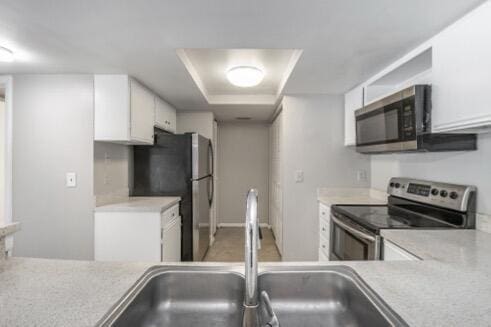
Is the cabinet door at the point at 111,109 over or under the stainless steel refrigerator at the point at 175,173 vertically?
over

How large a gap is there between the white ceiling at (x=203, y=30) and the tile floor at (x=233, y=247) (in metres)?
2.37

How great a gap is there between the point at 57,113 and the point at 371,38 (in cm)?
247

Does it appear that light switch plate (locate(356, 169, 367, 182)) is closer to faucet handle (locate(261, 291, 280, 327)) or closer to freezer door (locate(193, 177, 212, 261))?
freezer door (locate(193, 177, 212, 261))

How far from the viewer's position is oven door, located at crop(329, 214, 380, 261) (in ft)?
5.33

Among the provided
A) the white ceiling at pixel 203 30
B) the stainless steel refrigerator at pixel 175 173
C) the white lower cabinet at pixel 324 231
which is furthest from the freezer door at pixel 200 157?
the white lower cabinet at pixel 324 231

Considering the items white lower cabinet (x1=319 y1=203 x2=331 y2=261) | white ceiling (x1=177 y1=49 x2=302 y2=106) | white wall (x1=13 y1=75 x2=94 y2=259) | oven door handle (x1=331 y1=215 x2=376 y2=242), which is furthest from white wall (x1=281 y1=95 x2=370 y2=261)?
white wall (x1=13 y1=75 x2=94 y2=259)

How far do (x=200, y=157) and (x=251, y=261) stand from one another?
234cm

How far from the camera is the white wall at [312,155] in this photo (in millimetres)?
3039

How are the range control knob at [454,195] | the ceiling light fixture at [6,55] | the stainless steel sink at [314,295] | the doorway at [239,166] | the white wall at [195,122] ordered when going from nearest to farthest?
the stainless steel sink at [314,295] → the range control knob at [454,195] → the ceiling light fixture at [6,55] → the white wall at [195,122] → the doorway at [239,166]

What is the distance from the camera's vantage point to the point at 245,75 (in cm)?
245

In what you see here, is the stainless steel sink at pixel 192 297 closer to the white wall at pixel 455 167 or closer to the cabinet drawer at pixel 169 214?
the cabinet drawer at pixel 169 214

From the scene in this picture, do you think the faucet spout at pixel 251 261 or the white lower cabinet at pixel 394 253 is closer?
the faucet spout at pixel 251 261

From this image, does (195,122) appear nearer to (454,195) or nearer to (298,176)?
(298,176)

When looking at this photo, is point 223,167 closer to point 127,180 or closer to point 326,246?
point 127,180
